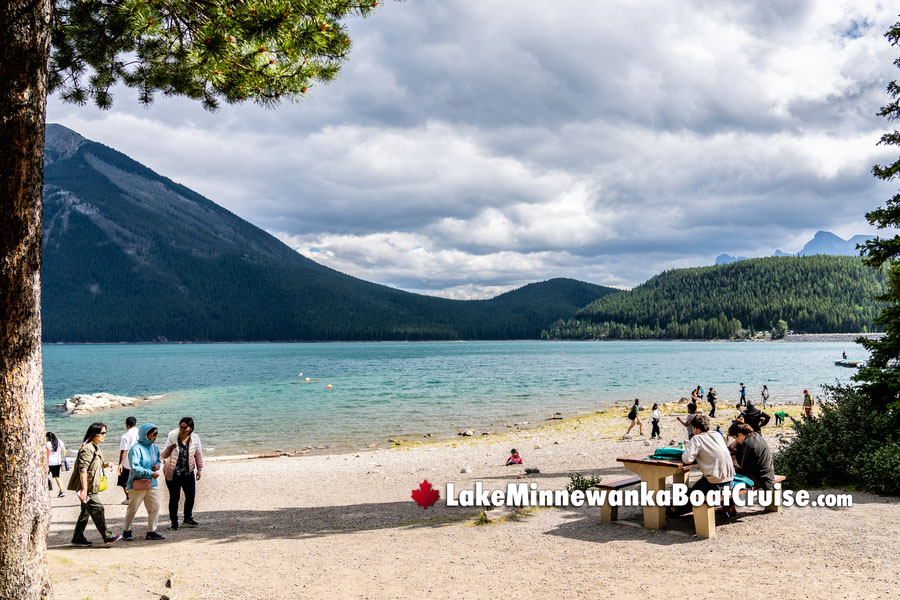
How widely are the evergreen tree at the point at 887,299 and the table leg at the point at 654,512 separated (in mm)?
6604

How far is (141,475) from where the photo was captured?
9.52 metres

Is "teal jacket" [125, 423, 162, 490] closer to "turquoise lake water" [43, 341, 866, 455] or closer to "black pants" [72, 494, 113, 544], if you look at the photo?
"black pants" [72, 494, 113, 544]

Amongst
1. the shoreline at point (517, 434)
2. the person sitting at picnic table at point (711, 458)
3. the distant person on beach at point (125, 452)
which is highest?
the person sitting at picnic table at point (711, 458)

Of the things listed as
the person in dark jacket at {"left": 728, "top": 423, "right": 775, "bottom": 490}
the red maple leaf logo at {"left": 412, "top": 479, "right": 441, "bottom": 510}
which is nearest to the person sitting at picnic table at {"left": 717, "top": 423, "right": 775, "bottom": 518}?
the person in dark jacket at {"left": 728, "top": 423, "right": 775, "bottom": 490}

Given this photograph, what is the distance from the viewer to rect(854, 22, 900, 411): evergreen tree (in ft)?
37.2

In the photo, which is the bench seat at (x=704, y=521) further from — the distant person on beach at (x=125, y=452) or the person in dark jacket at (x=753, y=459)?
the distant person on beach at (x=125, y=452)

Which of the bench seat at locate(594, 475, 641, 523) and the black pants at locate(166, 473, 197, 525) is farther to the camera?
the black pants at locate(166, 473, 197, 525)

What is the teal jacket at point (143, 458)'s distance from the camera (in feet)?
31.2

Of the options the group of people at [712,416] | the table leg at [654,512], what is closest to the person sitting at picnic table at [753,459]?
the group of people at [712,416]

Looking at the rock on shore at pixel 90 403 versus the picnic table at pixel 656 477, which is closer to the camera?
the picnic table at pixel 656 477

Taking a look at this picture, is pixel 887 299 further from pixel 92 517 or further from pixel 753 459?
pixel 92 517

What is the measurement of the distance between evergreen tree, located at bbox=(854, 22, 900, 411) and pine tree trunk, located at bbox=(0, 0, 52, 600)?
14.5 metres

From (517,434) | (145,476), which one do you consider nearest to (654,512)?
(145,476)

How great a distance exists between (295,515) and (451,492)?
3843 mm
